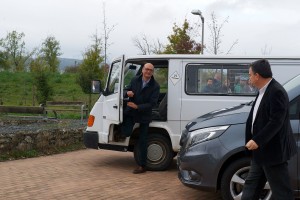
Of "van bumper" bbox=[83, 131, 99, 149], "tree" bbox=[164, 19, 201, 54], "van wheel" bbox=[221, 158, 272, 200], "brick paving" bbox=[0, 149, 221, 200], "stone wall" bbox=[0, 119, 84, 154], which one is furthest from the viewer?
"tree" bbox=[164, 19, 201, 54]

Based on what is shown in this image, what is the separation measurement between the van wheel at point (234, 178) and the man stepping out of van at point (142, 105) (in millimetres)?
2658

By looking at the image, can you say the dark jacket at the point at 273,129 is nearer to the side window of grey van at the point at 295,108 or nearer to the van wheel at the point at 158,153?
the side window of grey van at the point at 295,108

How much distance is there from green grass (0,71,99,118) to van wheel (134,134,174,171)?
16.7m

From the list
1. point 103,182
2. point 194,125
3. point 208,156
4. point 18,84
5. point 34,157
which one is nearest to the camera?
point 208,156

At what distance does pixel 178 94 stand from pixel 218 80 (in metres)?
0.76

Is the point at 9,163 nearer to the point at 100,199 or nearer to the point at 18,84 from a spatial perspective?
the point at 100,199

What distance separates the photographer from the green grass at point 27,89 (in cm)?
2673

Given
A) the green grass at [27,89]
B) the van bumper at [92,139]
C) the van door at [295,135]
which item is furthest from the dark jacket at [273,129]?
the green grass at [27,89]

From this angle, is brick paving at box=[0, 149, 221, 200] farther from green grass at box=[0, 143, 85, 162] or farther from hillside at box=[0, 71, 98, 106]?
hillside at box=[0, 71, 98, 106]

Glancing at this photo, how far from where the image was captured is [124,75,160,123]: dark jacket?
8.16 metres

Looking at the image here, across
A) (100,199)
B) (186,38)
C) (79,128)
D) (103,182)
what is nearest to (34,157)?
(79,128)

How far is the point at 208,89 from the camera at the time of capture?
827 cm

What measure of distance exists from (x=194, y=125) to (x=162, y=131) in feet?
7.91

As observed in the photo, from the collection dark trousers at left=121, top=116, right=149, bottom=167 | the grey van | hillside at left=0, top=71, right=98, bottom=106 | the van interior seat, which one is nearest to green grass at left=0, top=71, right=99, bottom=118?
hillside at left=0, top=71, right=98, bottom=106
